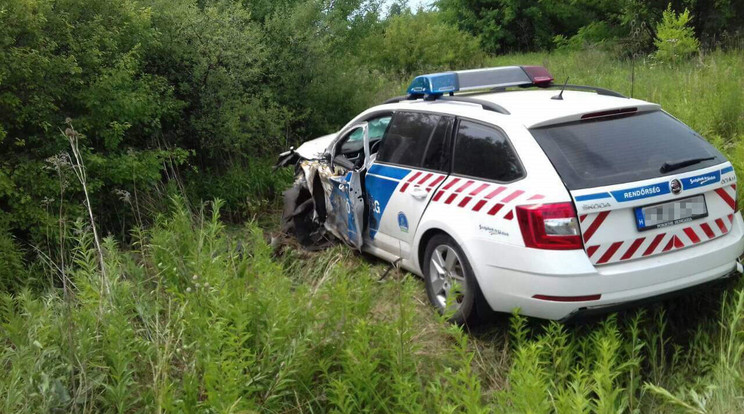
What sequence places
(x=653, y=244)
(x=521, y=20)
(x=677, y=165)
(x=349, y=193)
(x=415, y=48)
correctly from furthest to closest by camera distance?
(x=521, y=20)
(x=415, y=48)
(x=349, y=193)
(x=677, y=165)
(x=653, y=244)

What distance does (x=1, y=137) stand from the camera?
600 centimetres

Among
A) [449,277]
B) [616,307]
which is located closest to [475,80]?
[449,277]

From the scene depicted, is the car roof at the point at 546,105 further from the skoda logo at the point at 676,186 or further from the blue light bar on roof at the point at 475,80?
the skoda logo at the point at 676,186

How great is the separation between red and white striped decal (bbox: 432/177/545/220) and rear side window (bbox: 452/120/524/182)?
0.25 feet

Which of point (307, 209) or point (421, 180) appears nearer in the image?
point (421, 180)

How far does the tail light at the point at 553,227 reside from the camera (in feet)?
12.8

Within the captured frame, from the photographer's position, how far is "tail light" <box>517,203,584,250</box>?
3893mm

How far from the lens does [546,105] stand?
4617 millimetres

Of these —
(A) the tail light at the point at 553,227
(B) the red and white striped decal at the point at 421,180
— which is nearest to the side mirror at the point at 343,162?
(B) the red and white striped decal at the point at 421,180

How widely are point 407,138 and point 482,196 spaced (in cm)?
132

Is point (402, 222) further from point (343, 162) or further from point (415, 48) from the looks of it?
point (415, 48)

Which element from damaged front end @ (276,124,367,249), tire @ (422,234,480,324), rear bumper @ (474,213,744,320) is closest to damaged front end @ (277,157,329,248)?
damaged front end @ (276,124,367,249)

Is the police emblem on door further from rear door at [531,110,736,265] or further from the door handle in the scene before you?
rear door at [531,110,736,265]

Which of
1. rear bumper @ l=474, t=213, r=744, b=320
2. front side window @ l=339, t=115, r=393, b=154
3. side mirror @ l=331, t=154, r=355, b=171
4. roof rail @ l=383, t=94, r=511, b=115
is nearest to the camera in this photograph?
rear bumper @ l=474, t=213, r=744, b=320
